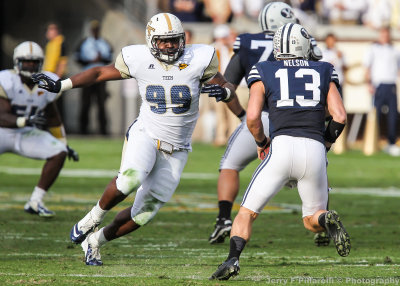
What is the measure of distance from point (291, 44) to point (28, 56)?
3.68 metres

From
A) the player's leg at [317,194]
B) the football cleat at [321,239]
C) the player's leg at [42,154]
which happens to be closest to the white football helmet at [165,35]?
the player's leg at [317,194]

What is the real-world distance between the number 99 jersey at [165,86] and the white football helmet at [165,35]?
0.20 ft

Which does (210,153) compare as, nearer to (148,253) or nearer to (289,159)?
(148,253)

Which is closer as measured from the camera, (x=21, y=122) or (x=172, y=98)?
(x=172, y=98)

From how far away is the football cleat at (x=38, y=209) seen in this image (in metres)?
8.84

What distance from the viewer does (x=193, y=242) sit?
748cm

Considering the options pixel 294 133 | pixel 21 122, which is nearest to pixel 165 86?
pixel 294 133

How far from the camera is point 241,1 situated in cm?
2150

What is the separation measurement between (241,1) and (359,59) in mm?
3063

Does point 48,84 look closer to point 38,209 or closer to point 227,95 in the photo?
point 227,95

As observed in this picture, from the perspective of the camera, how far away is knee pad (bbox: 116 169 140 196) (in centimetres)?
617

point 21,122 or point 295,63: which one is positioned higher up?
point 295,63

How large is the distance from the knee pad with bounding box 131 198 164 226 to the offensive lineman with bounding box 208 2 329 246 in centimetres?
119

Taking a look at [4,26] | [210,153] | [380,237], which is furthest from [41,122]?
[4,26]
